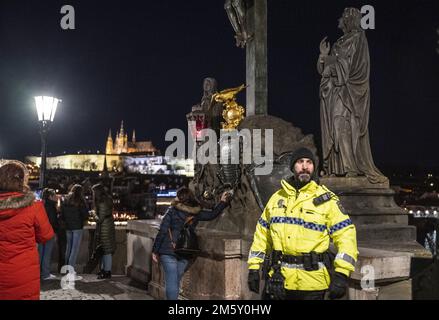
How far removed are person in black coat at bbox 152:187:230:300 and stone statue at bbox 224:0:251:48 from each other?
5887 millimetres

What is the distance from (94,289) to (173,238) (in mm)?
2989

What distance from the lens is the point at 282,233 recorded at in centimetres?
350

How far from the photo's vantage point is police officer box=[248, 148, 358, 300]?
133 inches

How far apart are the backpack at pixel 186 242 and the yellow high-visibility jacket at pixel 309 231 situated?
2097mm

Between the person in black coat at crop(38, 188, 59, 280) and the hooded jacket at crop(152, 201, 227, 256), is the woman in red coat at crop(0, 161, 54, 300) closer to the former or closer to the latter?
the hooded jacket at crop(152, 201, 227, 256)

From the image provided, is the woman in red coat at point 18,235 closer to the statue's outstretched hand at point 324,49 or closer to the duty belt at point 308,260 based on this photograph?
the duty belt at point 308,260

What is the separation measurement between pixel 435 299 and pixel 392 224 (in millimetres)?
2684

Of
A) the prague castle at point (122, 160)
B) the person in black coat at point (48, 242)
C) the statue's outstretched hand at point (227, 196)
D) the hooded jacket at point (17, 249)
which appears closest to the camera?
the hooded jacket at point (17, 249)

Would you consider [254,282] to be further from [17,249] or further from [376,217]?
[376,217]

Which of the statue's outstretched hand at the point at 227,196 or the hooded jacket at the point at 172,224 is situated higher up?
the statue's outstretched hand at the point at 227,196

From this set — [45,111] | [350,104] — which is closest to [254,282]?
[350,104]

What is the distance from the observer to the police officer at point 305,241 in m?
3.38

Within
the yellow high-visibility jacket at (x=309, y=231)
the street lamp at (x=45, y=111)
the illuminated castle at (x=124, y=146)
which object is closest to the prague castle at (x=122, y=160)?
the illuminated castle at (x=124, y=146)
